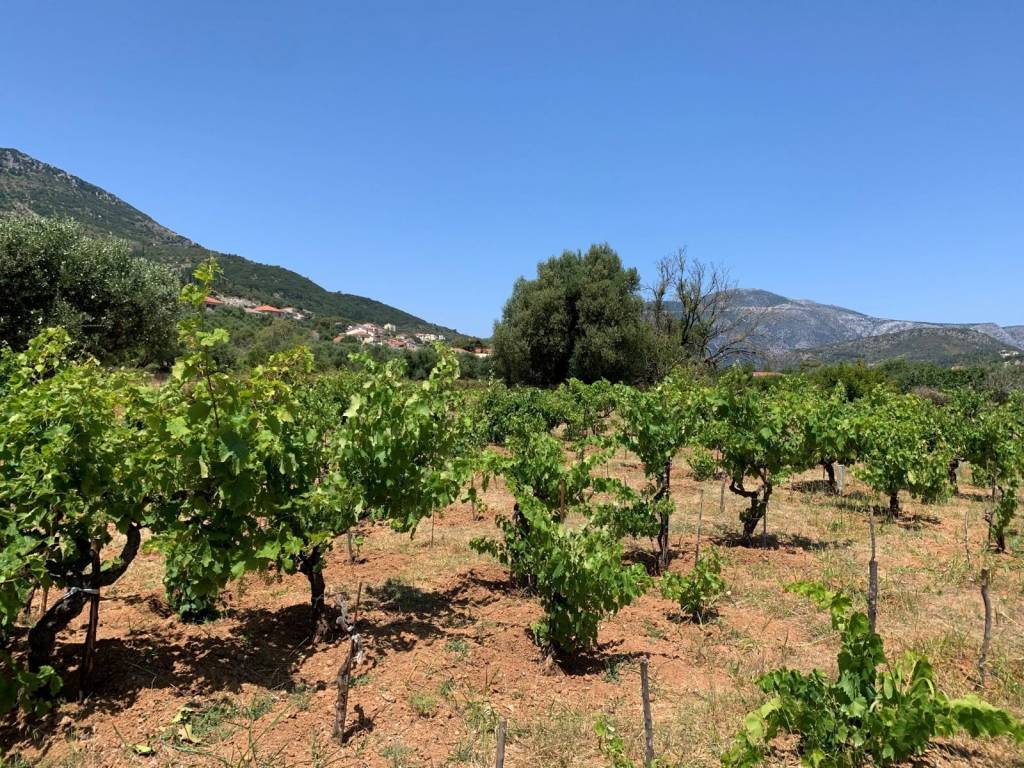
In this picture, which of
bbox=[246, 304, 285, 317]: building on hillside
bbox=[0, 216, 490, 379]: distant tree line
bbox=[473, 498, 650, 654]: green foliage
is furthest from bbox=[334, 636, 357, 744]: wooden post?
bbox=[246, 304, 285, 317]: building on hillside

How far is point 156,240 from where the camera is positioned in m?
95.2

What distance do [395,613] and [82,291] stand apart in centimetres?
1675

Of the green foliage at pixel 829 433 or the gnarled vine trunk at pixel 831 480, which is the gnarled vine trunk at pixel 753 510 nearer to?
the green foliage at pixel 829 433

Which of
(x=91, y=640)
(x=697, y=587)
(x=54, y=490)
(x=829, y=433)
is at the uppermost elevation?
(x=829, y=433)

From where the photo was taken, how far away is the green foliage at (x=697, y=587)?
615 cm

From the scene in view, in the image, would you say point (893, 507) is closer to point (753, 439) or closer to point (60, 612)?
point (753, 439)

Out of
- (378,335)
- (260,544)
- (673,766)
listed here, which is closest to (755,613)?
(673,766)

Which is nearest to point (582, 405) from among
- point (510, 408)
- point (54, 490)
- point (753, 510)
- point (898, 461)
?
point (510, 408)

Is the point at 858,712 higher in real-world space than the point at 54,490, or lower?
lower

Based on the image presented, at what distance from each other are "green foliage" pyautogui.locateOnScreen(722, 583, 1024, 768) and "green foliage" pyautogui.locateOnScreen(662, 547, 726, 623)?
2.24 meters

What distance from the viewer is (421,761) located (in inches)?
149

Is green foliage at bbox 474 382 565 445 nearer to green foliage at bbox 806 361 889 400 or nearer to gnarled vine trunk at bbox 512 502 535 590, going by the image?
gnarled vine trunk at bbox 512 502 535 590

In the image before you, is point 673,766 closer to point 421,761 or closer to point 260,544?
point 421,761

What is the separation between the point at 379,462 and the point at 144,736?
255 cm
